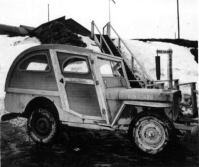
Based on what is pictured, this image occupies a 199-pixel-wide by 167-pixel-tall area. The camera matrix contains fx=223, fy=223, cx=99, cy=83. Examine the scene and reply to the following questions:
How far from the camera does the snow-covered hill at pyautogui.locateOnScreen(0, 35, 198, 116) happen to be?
13.5 meters

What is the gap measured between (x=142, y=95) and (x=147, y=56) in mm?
13699

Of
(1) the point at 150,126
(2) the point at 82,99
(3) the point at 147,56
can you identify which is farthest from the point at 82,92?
(3) the point at 147,56

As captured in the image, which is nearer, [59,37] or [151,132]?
[151,132]

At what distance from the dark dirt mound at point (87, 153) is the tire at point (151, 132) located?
0.18 m

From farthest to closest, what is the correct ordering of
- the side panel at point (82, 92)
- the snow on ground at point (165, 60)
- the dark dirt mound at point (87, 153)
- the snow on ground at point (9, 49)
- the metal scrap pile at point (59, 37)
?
the snow on ground at point (165, 60)
the metal scrap pile at point (59, 37)
the snow on ground at point (9, 49)
the side panel at point (82, 92)
the dark dirt mound at point (87, 153)

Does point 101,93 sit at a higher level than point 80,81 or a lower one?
lower

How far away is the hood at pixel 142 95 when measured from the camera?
12.6 feet

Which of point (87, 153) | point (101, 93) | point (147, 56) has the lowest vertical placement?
point (87, 153)

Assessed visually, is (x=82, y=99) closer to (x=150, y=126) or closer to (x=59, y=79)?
(x=59, y=79)

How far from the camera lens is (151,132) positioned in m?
3.93

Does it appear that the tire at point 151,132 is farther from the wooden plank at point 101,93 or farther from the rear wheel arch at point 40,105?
the rear wheel arch at point 40,105

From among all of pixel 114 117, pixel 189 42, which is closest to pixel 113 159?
pixel 114 117

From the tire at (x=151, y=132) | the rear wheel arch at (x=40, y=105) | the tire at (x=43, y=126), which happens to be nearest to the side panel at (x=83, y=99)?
the rear wheel arch at (x=40, y=105)

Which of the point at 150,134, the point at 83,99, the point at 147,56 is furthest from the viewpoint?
the point at 147,56
